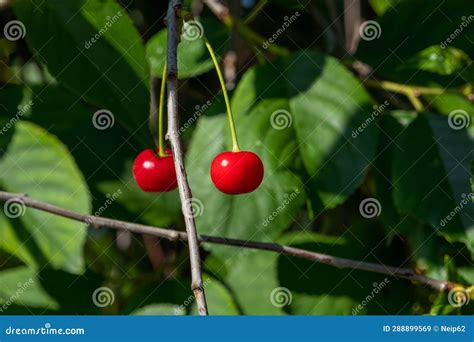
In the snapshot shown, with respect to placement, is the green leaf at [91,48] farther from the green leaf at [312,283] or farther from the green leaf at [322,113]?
the green leaf at [312,283]

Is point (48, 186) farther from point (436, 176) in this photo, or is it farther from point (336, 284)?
point (436, 176)

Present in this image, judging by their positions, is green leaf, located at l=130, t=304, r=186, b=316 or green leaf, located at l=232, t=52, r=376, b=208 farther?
green leaf, located at l=130, t=304, r=186, b=316

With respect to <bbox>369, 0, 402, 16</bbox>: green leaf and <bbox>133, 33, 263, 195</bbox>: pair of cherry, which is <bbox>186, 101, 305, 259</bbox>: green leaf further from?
<bbox>369, 0, 402, 16</bbox>: green leaf

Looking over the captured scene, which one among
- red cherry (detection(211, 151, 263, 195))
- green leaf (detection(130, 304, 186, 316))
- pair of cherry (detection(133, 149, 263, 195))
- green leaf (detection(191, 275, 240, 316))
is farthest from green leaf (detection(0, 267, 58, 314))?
red cherry (detection(211, 151, 263, 195))

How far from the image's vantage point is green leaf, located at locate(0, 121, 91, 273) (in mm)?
1493

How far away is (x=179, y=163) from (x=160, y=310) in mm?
775

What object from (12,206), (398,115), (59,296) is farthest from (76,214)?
(398,115)

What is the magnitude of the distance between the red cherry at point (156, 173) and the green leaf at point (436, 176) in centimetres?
51

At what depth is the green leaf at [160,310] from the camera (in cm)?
164

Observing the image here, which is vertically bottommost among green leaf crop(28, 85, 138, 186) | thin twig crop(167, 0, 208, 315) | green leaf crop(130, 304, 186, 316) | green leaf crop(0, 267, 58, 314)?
thin twig crop(167, 0, 208, 315)

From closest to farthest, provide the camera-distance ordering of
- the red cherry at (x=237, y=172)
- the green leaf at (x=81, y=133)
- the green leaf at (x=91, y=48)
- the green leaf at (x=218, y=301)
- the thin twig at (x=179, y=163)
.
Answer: the thin twig at (x=179, y=163) < the red cherry at (x=237, y=172) < the green leaf at (x=91, y=48) < the green leaf at (x=218, y=301) < the green leaf at (x=81, y=133)

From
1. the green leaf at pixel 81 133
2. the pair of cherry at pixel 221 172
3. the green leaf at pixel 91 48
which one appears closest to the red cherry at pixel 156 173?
the pair of cherry at pixel 221 172

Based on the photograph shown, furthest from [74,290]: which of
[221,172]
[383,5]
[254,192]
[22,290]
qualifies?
[383,5]

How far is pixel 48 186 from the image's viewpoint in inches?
60.8
